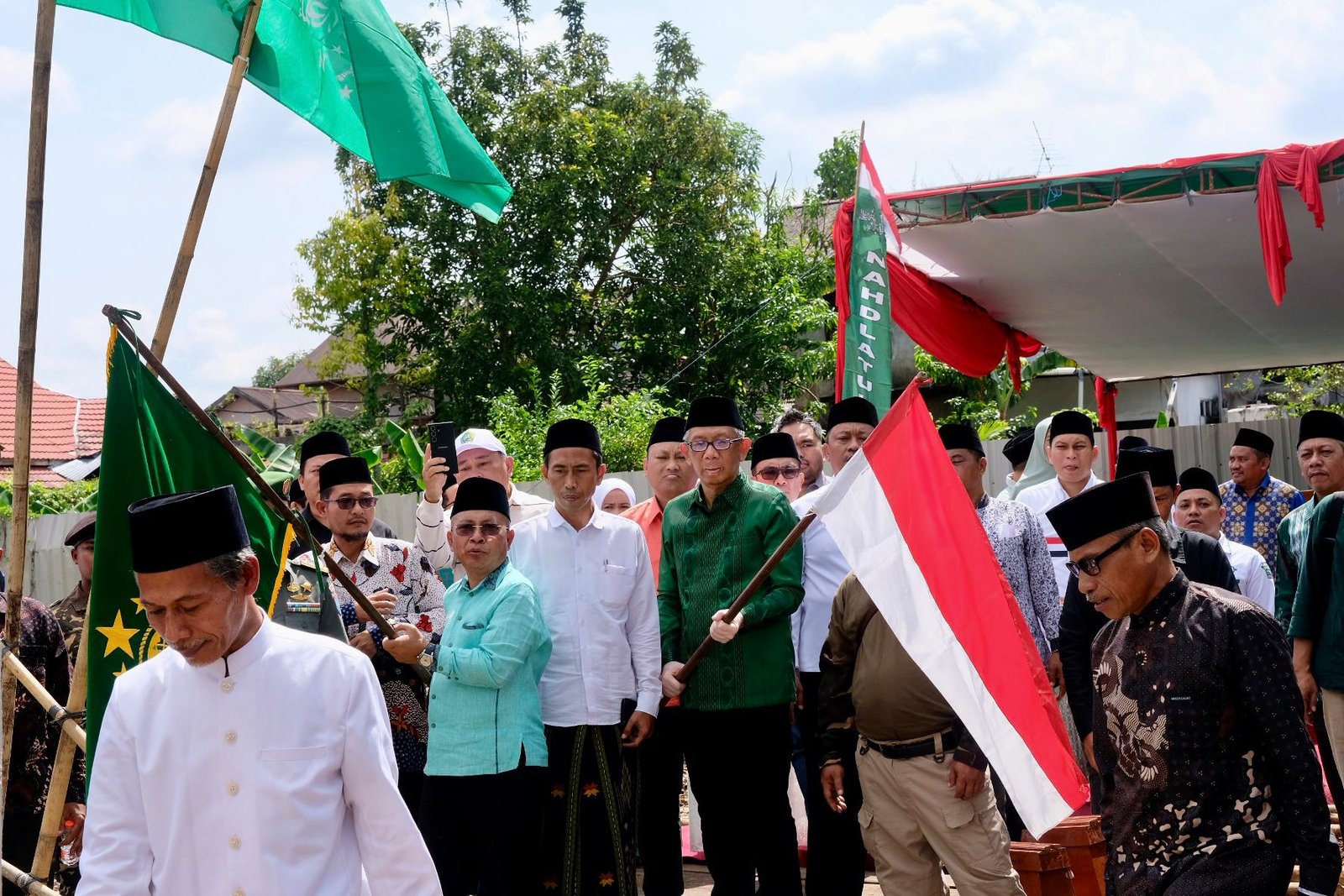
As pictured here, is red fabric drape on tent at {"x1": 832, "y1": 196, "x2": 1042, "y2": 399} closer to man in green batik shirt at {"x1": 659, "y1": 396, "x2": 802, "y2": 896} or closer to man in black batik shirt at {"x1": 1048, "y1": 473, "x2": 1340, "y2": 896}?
man in green batik shirt at {"x1": 659, "y1": 396, "x2": 802, "y2": 896}

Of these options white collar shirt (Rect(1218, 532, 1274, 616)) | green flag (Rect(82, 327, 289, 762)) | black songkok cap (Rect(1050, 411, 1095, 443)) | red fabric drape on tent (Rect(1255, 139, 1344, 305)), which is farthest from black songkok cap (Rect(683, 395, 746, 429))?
red fabric drape on tent (Rect(1255, 139, 1344, 305))

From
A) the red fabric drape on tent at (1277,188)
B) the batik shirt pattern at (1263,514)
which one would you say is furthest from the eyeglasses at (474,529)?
the batik shirt pattern at (1263,514)

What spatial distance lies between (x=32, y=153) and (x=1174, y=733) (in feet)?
11.6

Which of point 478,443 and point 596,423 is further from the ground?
point 596,423

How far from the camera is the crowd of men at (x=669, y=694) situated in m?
2.87

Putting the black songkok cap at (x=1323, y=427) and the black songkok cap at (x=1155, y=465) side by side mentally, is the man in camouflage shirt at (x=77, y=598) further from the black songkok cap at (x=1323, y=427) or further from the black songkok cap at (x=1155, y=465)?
the black songkok cap at (x=1323, y=427)

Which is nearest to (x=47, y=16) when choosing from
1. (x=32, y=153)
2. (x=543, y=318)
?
(x=32, y=153)

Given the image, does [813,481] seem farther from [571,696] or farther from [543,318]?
→ [543,318]

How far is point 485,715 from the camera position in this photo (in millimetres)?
5027

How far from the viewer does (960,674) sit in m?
4.18

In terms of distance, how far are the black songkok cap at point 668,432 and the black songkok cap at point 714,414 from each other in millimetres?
886

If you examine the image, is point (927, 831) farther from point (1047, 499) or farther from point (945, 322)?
point (945, 322)

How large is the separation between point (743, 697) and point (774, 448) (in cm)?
161

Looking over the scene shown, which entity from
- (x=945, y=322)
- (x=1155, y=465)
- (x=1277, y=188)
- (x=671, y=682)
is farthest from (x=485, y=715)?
(x=945, y=322)
